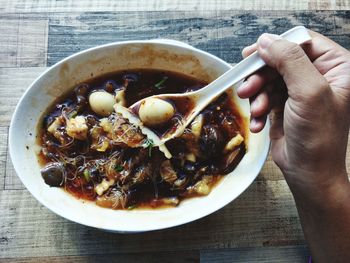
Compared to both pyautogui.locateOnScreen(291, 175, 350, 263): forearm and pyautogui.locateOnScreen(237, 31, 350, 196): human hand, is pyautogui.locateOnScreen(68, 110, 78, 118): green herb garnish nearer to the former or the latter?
pyautogui.locateOnScreen(237, 31, 350, 196): human hand

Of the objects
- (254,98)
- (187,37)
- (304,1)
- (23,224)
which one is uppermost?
(304,1)

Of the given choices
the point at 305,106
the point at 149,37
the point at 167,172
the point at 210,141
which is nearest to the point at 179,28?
the point at 149,37

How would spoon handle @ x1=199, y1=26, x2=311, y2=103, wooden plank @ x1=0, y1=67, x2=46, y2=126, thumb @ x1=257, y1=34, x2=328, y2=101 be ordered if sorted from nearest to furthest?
thumb @ x1=257, y1=34, x2=328, y2=101
spoon handle @ x1=199, y1=26, x2=311, y2=103
wooden plank @ x1=0, y1=67, x2=46, y2=126

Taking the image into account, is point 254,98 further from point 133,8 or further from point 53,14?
point 53,14

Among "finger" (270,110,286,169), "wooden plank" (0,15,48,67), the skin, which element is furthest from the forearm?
"wooden plank" (0,15,48,67)

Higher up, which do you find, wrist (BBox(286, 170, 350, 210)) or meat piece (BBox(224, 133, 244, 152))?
meat piece (BBox(224, 133, 244, 152))

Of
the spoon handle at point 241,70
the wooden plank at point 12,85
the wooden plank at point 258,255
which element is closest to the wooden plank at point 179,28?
the wooden plank at point 12,85

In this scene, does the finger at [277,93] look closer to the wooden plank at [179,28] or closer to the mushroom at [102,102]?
the wooden plank at [179,28]

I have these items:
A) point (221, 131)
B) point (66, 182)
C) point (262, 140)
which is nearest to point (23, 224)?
point (66, 182)
